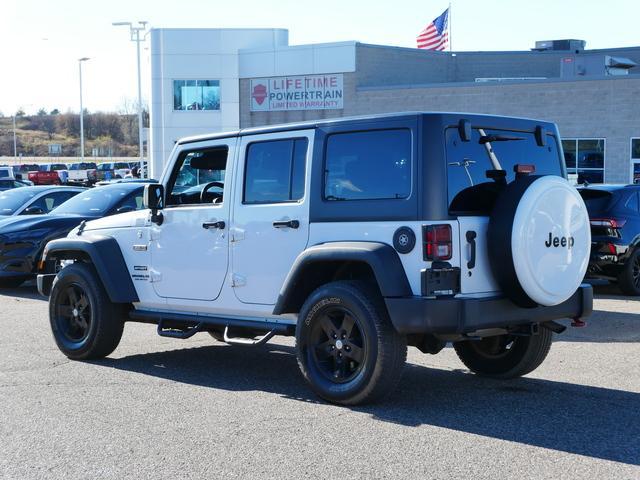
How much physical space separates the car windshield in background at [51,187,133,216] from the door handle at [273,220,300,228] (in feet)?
26.0

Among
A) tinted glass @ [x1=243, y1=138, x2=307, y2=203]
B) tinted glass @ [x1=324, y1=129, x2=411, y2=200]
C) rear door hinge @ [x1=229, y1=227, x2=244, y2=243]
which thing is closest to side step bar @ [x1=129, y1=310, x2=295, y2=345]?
rear door hinge @ [x1=229, y1=227, x2=244, y2=243]

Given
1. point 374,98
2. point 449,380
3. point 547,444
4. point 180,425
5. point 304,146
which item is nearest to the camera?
point 547,444

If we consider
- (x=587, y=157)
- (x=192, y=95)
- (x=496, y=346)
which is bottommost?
(x=496, y=346)

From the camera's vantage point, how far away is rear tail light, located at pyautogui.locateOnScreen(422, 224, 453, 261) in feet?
20.7

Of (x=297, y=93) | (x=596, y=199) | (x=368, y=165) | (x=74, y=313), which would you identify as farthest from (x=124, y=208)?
(x=297, y=93)

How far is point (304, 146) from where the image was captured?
24.0ft

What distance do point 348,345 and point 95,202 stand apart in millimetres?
9149

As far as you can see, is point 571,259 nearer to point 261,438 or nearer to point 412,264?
point 412,264

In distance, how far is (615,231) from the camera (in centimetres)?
1334

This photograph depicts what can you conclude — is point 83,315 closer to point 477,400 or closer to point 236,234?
point 236,234

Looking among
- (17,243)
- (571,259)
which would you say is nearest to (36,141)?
(17,243)

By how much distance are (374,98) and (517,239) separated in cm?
3591

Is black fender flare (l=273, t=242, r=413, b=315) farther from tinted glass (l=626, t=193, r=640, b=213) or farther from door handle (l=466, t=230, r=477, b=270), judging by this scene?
tinted glass (l=626, t=193, r=640, b=213)

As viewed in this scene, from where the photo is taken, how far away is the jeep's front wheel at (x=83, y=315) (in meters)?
8.66
